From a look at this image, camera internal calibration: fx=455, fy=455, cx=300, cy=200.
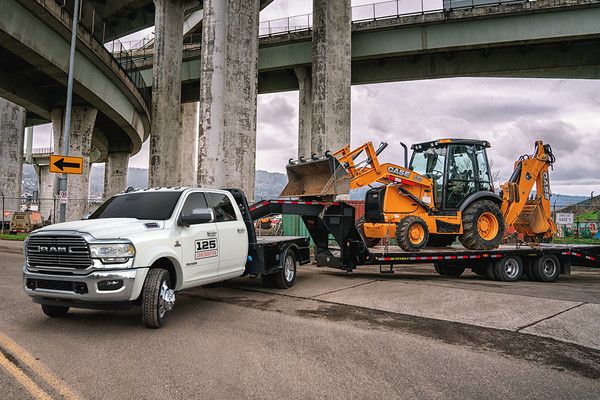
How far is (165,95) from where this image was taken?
2984 centimetres

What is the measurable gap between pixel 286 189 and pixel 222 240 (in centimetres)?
512

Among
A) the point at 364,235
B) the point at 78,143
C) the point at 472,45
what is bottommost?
the point at 364,235

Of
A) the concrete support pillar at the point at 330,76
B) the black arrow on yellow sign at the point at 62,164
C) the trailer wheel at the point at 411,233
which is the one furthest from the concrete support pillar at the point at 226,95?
the trailer wheel at the point at 411,233

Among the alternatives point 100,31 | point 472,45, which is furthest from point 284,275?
point 100,31

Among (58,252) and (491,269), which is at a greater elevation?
(58,252)

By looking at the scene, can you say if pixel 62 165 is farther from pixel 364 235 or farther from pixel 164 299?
pixel 164 299

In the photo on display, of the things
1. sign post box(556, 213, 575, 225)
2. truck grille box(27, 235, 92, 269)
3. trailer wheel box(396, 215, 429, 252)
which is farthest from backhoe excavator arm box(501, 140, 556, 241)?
truck grille box(27, 235, 92, 269)

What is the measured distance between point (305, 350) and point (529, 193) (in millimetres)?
10711

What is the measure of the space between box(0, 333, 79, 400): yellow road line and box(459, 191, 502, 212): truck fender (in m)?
10.5

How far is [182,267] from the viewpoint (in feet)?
22.9

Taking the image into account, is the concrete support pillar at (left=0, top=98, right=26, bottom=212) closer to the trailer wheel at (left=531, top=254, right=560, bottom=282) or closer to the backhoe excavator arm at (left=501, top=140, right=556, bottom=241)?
the backhoe excavator arm at (left=501, top=140, right=556, bottom=241)

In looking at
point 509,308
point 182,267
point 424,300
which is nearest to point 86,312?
point 182,267

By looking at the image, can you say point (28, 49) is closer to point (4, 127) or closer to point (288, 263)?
point (288, 263)

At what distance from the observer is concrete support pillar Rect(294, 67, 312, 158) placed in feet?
97.6
